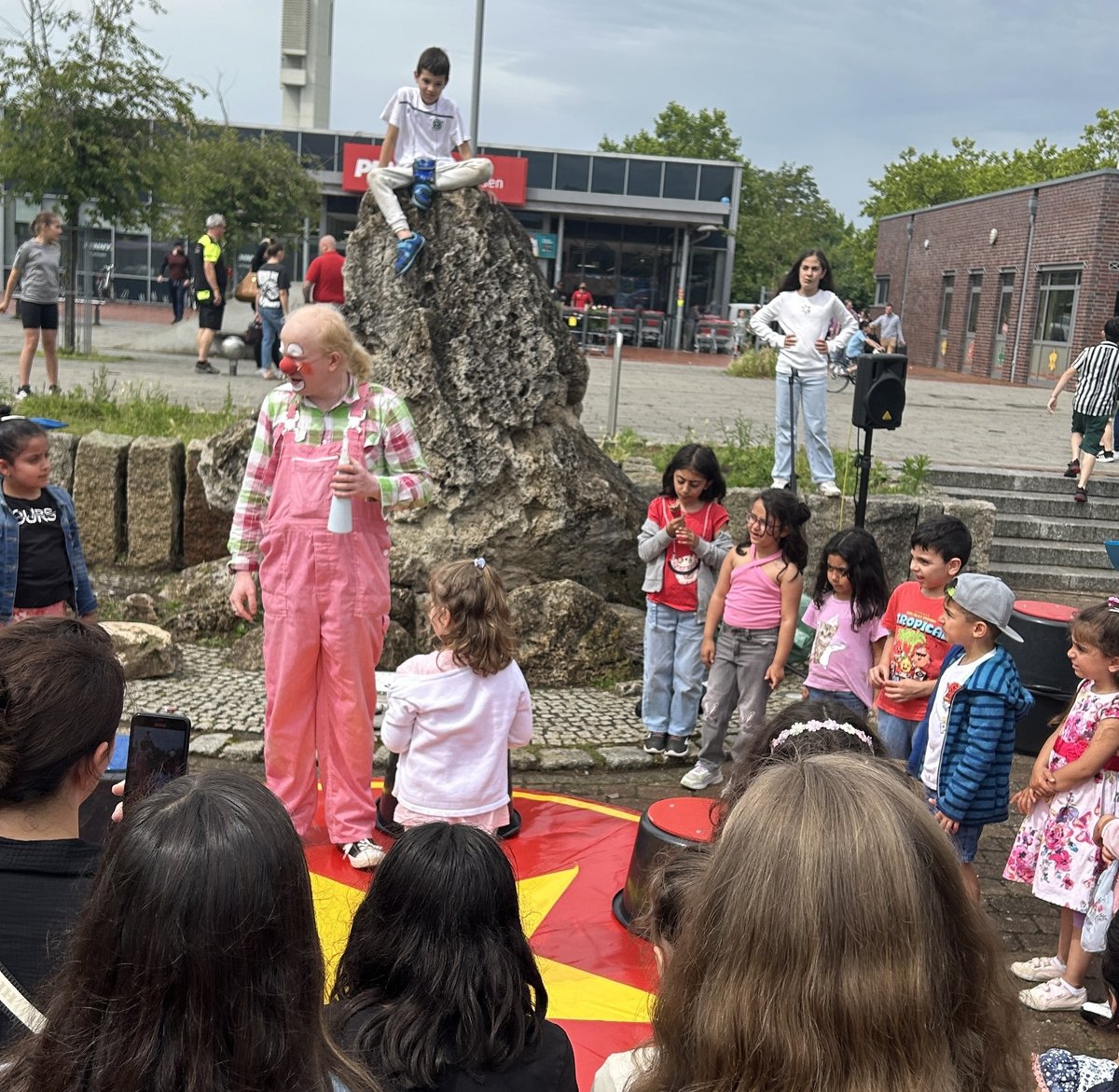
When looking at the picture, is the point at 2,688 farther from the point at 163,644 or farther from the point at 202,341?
the point at 202,341

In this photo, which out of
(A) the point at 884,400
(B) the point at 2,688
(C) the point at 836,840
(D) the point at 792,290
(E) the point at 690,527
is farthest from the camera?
(D) the point at 792,290

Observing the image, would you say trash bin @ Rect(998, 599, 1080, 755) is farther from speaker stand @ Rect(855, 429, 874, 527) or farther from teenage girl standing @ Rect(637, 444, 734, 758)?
teenage girl standing @ Rect(637, 444, 734, 758)

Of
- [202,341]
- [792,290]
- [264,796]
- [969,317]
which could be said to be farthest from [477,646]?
[969,317]

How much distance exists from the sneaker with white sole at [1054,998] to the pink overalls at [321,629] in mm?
2684

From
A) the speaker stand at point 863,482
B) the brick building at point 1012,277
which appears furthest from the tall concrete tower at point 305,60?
the speaker stand at point 863,482

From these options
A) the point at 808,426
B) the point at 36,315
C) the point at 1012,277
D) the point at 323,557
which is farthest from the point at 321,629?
the point at 1012,277

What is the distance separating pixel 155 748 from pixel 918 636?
3359 millimetres

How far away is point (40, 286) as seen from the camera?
12.9 m

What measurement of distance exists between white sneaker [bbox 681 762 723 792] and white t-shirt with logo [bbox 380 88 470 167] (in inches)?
191

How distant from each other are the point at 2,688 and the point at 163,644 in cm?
474

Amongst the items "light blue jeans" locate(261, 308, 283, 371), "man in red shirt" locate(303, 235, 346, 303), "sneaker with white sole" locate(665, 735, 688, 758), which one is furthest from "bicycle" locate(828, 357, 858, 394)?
"sneaker with white sole" locate(665, 735, 688, 758)

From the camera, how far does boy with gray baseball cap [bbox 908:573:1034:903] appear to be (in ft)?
14.5

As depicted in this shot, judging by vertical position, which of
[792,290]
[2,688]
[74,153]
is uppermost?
[74,153]

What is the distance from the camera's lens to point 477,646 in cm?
460
